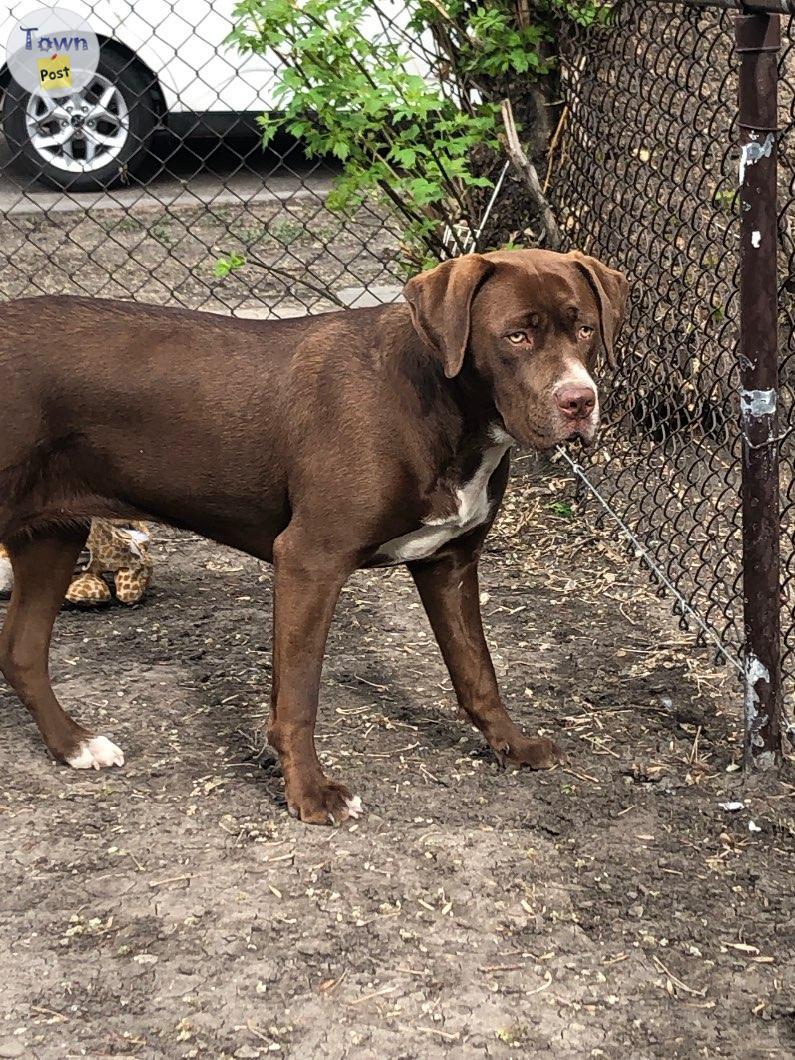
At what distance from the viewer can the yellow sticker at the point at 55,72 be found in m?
7.96

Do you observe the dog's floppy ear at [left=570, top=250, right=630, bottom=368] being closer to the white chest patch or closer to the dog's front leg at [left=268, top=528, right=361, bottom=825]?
the white chest patch

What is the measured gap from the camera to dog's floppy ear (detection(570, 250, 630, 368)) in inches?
136

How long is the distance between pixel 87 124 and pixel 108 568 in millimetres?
4441

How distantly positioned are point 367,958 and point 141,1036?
0.50 m

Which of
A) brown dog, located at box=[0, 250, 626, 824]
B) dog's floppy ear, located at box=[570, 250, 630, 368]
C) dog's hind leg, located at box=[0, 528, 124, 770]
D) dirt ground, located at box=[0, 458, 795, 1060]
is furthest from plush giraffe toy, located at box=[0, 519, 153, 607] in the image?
dog's floppy ear, located at box=[570, 250, 630, 368]

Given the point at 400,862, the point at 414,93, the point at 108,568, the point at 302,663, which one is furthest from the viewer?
the point at 108,568

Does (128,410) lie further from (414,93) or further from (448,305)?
(414,93)


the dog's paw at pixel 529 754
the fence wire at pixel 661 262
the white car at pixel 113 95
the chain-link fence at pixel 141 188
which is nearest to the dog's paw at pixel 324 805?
the dog's paw at pixel 529 754

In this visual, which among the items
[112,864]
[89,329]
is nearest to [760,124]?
[89,329]

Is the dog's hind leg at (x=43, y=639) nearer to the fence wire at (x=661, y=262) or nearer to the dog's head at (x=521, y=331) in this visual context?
the dog's head at (x=521, y=331)

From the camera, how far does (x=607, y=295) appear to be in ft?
11.5

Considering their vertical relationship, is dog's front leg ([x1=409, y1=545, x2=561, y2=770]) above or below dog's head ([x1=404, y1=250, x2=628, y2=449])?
below

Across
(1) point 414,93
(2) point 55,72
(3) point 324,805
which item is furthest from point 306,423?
(2) point 55,72

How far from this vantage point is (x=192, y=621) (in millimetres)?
4961
